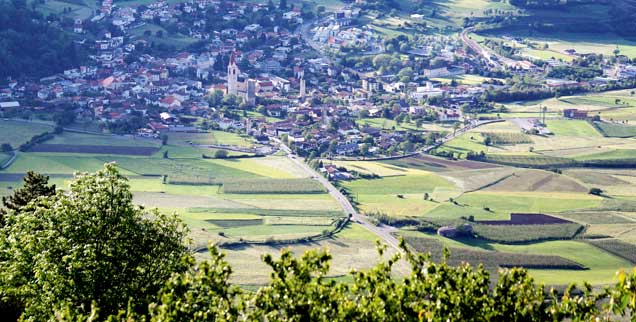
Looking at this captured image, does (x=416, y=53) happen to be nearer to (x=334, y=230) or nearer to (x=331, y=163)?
(x=331, y=163)

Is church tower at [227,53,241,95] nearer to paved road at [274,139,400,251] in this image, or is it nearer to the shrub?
paved road at [274,139,400,251]

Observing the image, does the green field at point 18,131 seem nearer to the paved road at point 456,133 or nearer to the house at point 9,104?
the house at point 9,104

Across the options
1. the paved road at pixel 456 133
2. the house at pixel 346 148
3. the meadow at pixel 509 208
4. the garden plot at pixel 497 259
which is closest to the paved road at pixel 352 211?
the meadow at pixel 509 208

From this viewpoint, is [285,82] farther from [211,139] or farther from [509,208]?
[509,208]

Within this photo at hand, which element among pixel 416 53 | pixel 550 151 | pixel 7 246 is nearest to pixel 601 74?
pixel 416 53

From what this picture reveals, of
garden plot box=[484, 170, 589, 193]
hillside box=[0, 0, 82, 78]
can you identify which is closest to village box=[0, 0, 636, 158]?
hillside box=[0, 0, 82, 78]

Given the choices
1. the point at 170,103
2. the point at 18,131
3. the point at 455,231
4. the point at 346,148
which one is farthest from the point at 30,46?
the point at 455,231
